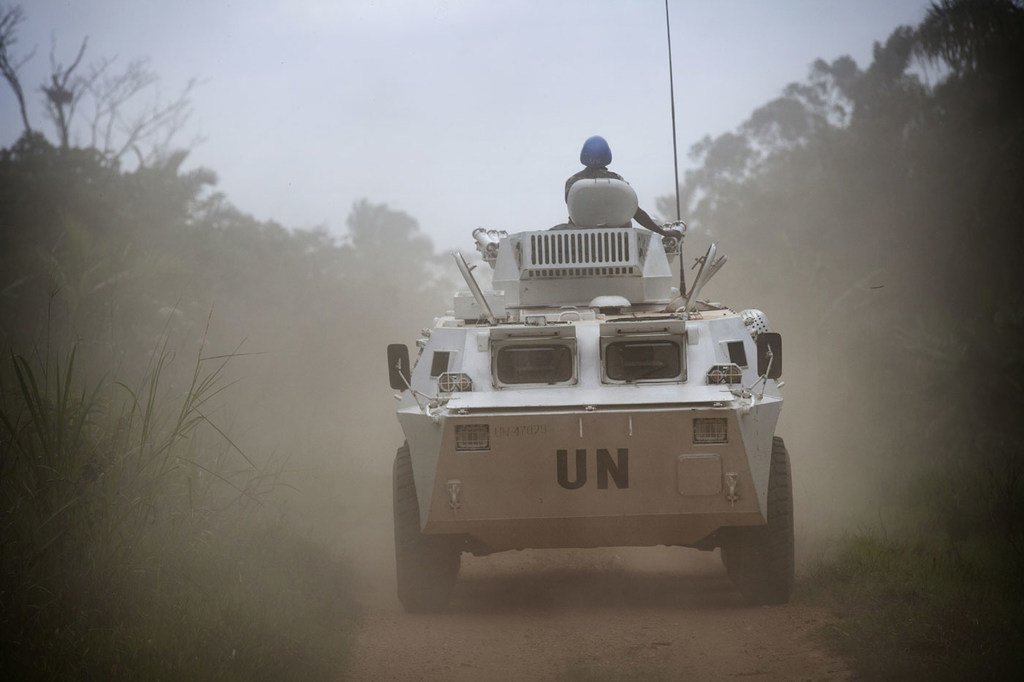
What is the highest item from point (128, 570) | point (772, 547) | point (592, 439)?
point (592, 439)

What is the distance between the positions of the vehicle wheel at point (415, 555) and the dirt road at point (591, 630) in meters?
0.13

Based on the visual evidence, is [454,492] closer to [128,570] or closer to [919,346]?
[128,570]

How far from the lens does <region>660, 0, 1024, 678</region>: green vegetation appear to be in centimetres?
805

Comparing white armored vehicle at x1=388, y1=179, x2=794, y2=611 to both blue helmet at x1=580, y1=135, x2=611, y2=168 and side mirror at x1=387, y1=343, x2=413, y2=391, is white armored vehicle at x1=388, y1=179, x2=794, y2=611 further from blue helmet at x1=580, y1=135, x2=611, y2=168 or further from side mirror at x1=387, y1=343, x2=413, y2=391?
blue helmet at x1=580, y1=135, x2=611, y2=168

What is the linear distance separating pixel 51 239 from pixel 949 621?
45.8 ft

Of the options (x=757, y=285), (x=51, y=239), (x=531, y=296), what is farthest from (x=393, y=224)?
(x=531, y=296)

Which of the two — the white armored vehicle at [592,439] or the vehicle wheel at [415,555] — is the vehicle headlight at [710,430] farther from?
the vehicle wheel at [415,555]

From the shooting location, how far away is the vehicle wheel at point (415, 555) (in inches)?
349

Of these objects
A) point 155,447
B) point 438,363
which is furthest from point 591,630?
point 155,447

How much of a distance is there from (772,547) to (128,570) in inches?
159

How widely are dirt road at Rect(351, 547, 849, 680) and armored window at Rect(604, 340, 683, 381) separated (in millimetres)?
1550

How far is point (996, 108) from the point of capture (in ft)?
57.6

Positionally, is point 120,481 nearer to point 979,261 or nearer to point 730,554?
point 730,554

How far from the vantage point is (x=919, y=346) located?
A: 16.3 metres
